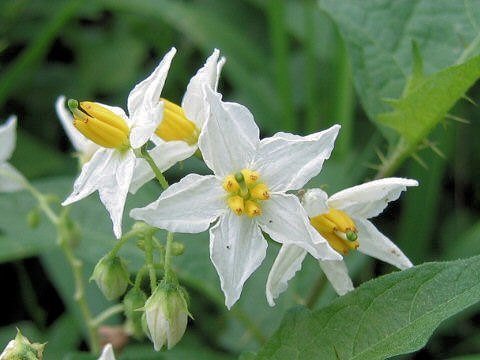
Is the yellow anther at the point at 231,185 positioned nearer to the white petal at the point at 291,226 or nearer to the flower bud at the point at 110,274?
the white petal at the point at 291,226

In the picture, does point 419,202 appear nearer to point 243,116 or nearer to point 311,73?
point 311,73

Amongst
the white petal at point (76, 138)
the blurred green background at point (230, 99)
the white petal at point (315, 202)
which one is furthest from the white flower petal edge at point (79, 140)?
the white petal at point (315, 202)

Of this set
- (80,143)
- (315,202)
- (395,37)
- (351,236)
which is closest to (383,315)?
(351,236)

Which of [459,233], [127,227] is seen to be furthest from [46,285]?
[459,233]

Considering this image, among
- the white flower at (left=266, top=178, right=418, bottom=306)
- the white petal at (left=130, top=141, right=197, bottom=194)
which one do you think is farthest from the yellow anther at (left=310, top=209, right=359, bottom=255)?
the white petal at (left=130, top=141, right=197, bottom=194)

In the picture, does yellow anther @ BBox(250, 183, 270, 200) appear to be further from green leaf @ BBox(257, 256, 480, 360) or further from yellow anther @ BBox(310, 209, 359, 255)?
green leaf @ BBox(257, 256, 480, 360)

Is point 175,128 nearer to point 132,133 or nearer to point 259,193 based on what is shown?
point 132,133
